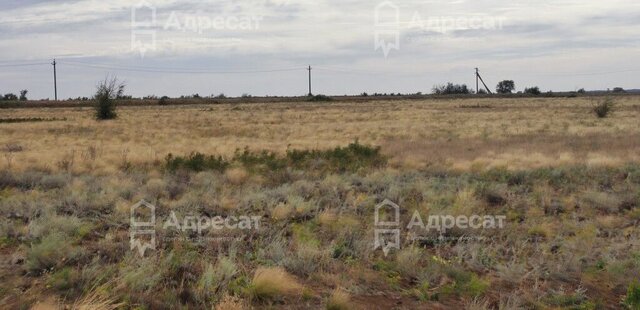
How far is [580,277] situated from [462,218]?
263 cm

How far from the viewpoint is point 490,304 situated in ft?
Result: 19.6

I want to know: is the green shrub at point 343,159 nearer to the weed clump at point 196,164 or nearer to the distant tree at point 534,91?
the weed clump at point 196,164

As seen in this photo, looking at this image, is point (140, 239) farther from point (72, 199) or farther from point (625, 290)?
point (625, 290)

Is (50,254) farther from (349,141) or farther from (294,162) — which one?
(349,141)

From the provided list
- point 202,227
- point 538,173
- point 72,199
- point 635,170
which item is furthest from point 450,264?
point 635,170

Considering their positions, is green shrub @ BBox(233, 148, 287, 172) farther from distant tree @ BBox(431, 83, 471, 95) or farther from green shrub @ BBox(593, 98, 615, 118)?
distant tree @ BBox(431, 83, 471, 95)
